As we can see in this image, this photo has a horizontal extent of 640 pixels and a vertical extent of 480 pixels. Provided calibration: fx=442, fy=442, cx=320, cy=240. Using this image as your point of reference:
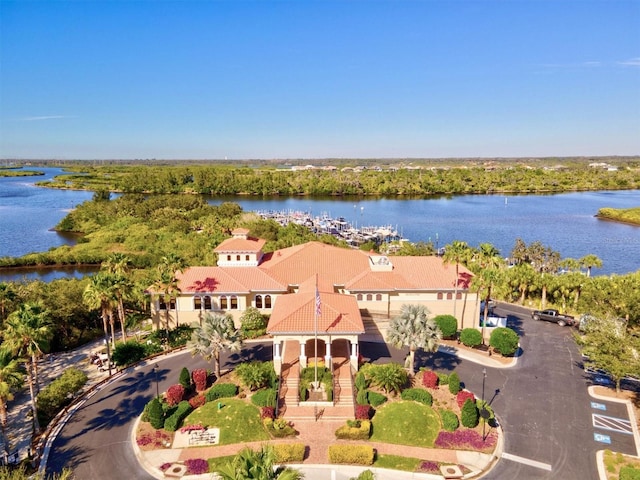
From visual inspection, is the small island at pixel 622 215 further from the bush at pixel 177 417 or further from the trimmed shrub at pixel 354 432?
the bush at pixel 177 417

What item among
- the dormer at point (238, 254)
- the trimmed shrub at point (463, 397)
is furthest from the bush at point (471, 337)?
the dormer at point (238, 254)

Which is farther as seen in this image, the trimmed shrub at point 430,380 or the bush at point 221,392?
the trimmed shrub at point 430,380

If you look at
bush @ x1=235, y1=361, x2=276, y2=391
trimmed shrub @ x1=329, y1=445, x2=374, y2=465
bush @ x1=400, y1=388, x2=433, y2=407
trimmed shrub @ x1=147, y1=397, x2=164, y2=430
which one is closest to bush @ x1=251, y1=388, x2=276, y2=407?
bush @ x1=235, y1=361, x2=276, y2=391

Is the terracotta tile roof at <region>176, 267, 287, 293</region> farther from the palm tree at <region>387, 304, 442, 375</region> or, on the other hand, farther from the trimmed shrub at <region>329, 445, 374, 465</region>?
the trimmed shrub at <region>329, 445, 374, 465</region>

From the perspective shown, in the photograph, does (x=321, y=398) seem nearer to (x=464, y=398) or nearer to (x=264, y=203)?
(x=464, y=398)

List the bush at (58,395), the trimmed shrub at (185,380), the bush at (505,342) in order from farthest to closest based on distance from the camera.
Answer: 1. the bush at (505,342)
2. the trimmed shrub at (185,380)
3. the bush at (58,395)

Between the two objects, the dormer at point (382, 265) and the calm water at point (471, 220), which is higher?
the dormer at point (382, 265)
